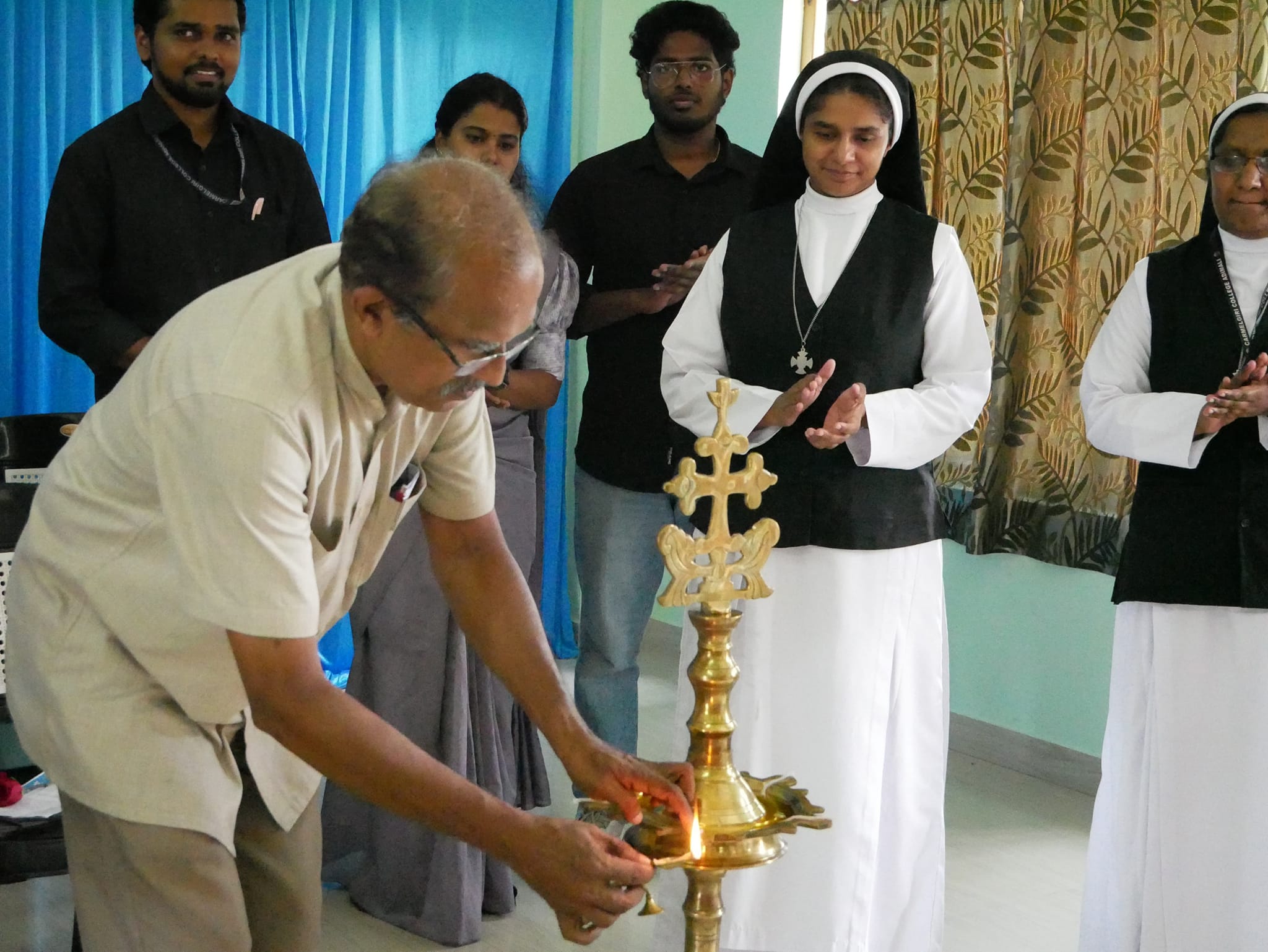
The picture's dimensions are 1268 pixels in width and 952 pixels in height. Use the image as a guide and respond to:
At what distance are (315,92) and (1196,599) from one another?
3.85 m

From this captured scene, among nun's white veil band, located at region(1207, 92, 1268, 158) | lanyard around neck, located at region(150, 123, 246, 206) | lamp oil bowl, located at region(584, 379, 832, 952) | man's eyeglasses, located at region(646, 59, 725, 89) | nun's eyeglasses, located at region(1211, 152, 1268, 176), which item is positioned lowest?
lamp oil bowl, located at region(584, 379, 832, 952)

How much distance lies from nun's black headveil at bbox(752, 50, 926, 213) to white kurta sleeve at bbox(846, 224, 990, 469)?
175mm

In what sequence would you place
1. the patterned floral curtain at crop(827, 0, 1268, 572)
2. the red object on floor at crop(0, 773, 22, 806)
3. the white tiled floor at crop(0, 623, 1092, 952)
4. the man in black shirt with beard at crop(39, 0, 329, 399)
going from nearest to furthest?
the red object on floor at crop(0, 773, 22, 806), the white tiled floor at crop(0, 623, 1092, 952), the man in black shirt with beard at crop(39, 0, 329, 399), the patterned floral curtain at crop(827, 0, 1268, 572)

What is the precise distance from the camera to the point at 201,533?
1.57 meters

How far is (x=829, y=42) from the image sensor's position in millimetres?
5125

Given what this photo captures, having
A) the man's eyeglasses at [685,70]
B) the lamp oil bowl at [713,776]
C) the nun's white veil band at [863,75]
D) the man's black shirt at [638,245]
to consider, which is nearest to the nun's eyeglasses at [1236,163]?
the nun's white veil band at [863,75]

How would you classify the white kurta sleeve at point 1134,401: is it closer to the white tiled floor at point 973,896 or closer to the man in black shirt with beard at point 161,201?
the white tiled floor at point 973,896

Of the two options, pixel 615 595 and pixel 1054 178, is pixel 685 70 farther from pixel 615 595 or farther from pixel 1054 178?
pixel 615 595

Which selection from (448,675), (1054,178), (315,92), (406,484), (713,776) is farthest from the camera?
(315,92)

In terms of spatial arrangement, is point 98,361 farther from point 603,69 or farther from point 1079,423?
point 603,69

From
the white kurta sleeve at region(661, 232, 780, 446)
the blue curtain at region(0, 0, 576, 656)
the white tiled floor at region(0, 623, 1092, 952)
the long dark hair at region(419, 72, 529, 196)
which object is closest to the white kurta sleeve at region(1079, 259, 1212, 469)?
the white kurta sleeve at region(661, 232, 780, 446)

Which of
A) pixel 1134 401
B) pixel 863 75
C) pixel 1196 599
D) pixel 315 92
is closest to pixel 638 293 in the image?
pixel 863 75

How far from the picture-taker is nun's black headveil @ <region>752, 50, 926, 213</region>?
3082 millimetres

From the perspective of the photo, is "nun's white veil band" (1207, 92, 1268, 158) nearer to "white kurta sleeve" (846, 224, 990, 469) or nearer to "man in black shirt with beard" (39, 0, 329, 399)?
"white kurta sleeve" (846, 224, 990, 469)
